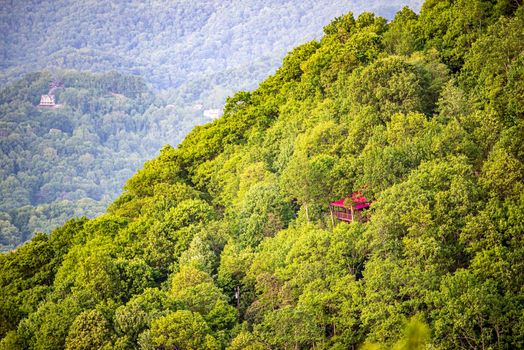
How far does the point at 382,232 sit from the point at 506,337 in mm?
13025

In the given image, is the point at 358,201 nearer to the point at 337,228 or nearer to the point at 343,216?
the point at 343,216

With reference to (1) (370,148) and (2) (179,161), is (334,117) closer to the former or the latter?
(1) (370,148)

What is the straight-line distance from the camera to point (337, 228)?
69.2 m

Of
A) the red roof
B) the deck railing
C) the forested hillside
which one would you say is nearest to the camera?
the forested hillside

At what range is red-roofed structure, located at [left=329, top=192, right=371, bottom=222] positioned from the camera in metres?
72.4

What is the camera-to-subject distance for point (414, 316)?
5681 cm

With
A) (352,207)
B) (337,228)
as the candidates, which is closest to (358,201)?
(352,207)

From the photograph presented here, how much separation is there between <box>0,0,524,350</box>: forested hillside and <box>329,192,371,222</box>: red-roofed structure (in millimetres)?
1102

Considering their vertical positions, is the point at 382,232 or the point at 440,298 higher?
the point at 382,232

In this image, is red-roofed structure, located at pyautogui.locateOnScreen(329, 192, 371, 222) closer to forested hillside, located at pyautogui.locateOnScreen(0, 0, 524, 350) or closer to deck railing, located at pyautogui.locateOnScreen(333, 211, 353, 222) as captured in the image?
deck railing, located at pyautogui.locateOnScreen(333, 211, 353, 222)

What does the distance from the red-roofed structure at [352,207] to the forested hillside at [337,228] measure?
1102 millimetres

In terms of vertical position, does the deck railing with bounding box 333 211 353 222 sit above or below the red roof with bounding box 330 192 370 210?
below

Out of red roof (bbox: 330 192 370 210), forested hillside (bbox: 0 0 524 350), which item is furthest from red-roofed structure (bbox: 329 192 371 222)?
forested hillside (bbox: 0 0 524 350)

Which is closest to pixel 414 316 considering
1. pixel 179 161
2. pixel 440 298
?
pixel 440 298
